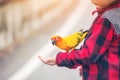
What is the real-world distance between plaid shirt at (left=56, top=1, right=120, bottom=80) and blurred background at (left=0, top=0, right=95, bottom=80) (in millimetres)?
1520

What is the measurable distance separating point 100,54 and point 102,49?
3 centimetres

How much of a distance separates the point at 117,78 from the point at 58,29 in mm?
5127

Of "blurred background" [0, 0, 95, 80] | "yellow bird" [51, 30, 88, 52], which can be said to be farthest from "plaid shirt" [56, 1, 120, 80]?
"blurred background" [0, 0, 95, 80]

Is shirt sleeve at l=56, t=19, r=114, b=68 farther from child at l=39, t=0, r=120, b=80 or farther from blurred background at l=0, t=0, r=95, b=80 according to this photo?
blurred background at l=0, t=0, r=95, b=80

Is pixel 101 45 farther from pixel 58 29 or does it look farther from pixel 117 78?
pixel 58 29

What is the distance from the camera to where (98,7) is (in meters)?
2.05

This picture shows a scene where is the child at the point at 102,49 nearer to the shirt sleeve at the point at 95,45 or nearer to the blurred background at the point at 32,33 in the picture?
the shirt sleeve at the point at 95,45

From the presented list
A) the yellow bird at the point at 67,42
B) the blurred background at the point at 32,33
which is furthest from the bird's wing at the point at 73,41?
the blurred background at the point at 32,33

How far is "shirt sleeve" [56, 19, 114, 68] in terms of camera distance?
6.36 feet

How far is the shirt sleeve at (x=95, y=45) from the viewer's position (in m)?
1.94

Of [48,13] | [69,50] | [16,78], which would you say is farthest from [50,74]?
[48,13]

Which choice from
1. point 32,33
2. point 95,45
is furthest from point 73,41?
point 32,33

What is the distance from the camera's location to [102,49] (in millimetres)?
1954

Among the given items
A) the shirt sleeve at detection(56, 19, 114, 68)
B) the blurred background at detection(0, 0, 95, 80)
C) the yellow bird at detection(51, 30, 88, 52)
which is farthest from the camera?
the blurred background at detection(0, 0, 95, 80)
